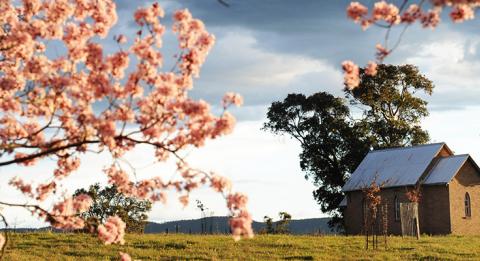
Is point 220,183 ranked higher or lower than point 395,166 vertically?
lower

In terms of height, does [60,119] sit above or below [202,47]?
below

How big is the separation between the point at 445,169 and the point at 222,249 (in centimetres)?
2418

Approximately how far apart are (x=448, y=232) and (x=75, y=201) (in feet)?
127

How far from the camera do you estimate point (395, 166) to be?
4856cm

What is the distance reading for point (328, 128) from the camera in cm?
5753

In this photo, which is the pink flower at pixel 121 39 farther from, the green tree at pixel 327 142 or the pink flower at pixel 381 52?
the green tree at pixel 327 142

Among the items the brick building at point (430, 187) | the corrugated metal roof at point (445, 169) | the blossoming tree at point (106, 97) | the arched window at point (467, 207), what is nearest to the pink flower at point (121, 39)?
the blossoming tree at point (106, 97)

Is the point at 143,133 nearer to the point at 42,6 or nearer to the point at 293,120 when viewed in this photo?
the point at 42,6

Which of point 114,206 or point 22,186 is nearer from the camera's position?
point 22,186

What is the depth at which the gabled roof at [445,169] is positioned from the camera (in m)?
45.5

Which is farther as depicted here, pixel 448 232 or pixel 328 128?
pixel 328 128

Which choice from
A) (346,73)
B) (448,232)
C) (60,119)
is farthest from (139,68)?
(448,232)

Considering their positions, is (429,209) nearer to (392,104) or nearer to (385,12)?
(392,104)

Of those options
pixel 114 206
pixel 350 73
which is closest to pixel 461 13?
pixel 350 73
